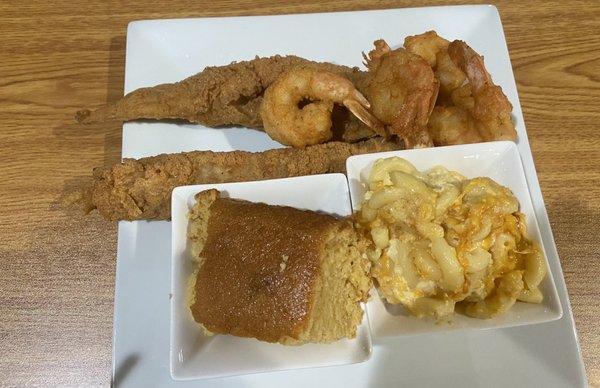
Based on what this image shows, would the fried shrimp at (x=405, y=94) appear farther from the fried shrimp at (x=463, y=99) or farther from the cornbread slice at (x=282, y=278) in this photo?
the cornbread slice at (x=282, y=278)

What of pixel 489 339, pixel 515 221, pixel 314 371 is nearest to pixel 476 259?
pixel 515 221

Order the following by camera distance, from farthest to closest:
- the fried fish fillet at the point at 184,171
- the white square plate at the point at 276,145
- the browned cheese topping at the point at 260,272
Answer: the fried fish fillet at the point at 184,171
the white square plate at the point at 276,145
the browned cheese topping at the point at 260,272

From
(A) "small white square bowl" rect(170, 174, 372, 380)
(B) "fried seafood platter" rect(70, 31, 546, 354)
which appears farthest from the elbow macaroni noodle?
(A) "small white square bowl" rect(170, 174, 372, 380)

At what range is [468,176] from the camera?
1754 mm

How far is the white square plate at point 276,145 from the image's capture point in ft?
5.60

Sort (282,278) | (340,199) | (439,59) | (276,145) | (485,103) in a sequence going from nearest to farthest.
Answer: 1. (282,278)
2. (340,199)
3. (485,103)
4. (439,59)
5. (276,145)

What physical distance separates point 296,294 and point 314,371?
441 millimetres

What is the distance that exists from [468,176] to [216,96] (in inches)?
39.5

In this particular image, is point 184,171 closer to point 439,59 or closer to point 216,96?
point 216,96

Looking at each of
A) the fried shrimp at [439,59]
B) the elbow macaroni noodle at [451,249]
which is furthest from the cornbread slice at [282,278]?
the fried shrimp at [439,59]

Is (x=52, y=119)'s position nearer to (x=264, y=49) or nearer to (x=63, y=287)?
(x=63, y=287)

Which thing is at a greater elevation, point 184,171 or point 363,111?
point 363,111

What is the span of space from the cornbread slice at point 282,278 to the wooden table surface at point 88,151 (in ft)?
2.13

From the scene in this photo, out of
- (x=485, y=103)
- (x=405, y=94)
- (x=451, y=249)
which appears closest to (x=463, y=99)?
(x=485, y=103)
